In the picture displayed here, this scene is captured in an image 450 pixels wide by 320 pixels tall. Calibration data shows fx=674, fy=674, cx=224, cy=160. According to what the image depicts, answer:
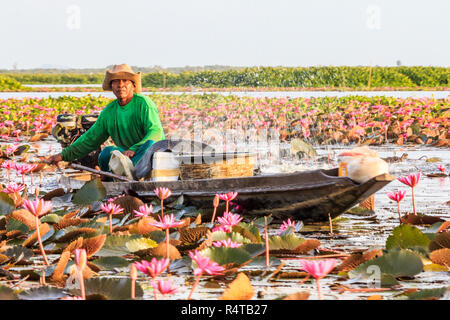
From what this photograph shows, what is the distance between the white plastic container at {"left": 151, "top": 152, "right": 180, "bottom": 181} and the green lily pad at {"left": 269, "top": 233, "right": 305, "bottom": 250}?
1.84m

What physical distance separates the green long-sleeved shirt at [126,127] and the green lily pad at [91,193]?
0.65m

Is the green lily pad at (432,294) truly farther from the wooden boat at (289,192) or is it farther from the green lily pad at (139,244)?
the wooden boat at (289,192)

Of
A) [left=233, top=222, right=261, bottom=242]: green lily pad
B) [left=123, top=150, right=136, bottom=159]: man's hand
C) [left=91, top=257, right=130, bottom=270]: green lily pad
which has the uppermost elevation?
[left=123, top=150, right=136, bottom=159]: man's hand

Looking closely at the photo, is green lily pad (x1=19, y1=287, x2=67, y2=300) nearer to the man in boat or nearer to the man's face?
the man in boat

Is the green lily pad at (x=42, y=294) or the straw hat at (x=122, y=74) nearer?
the green lily pad at (x=42, y=294)

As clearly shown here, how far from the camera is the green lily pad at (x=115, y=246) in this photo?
127 inches

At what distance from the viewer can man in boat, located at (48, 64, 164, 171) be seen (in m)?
5.34

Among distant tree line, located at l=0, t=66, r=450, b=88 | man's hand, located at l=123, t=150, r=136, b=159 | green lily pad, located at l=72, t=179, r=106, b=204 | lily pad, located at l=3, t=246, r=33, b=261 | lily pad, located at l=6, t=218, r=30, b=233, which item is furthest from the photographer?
distant tree line, located at l=0, t=66, r=450, b=88

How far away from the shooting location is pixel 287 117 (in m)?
12.2

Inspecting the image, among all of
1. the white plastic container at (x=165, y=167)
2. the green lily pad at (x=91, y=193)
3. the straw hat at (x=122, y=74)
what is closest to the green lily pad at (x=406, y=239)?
the white plastic container at (x=165, y=167)

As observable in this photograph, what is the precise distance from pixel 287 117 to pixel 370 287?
9675mm

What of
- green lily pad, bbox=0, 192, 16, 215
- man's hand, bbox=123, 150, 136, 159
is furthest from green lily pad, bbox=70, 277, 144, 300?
man's hand, bbox=123, 150, 136, 159
